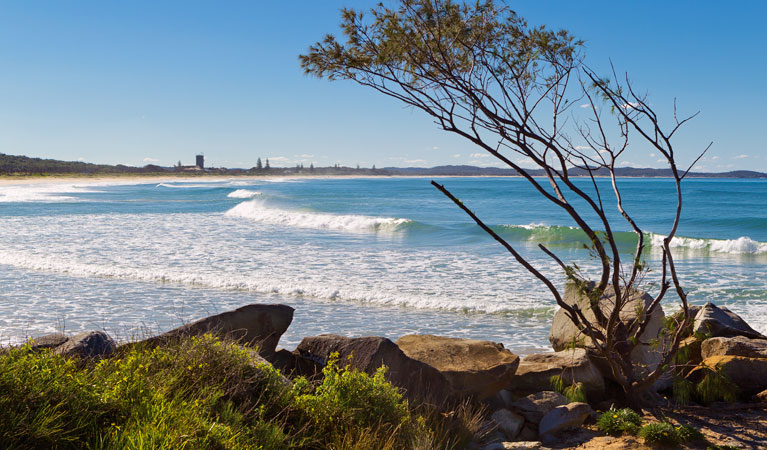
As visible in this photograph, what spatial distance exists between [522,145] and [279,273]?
408 inches

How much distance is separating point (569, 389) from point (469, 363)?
1.18 meters

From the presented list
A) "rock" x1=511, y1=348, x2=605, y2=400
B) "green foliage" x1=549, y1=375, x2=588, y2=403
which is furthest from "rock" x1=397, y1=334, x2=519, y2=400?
"green foliage" x1=549, y1=375, x2=588, y2=403

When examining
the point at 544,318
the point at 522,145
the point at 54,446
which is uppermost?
the point at 522,145

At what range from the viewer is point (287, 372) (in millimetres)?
6277

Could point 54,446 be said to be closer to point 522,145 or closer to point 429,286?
point 522,145

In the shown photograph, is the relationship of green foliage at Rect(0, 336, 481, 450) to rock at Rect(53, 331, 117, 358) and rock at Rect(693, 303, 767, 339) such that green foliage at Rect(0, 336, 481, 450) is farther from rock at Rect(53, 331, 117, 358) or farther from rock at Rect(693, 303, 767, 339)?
rock at Rect(693, 303, 767, 339)

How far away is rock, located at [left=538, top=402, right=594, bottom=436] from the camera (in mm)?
5754

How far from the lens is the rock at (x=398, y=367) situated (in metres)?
5.62

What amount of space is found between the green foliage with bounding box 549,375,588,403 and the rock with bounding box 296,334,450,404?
150 centimetres

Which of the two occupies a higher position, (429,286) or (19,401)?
(19,401)

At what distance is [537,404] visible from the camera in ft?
20.4

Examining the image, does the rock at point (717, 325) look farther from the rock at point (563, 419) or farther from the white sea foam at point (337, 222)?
the white sea foam at point (337, 222)

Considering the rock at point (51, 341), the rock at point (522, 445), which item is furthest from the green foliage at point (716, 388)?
the rock at point (51, 341)

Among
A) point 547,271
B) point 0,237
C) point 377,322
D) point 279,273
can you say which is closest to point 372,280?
point 279,273
